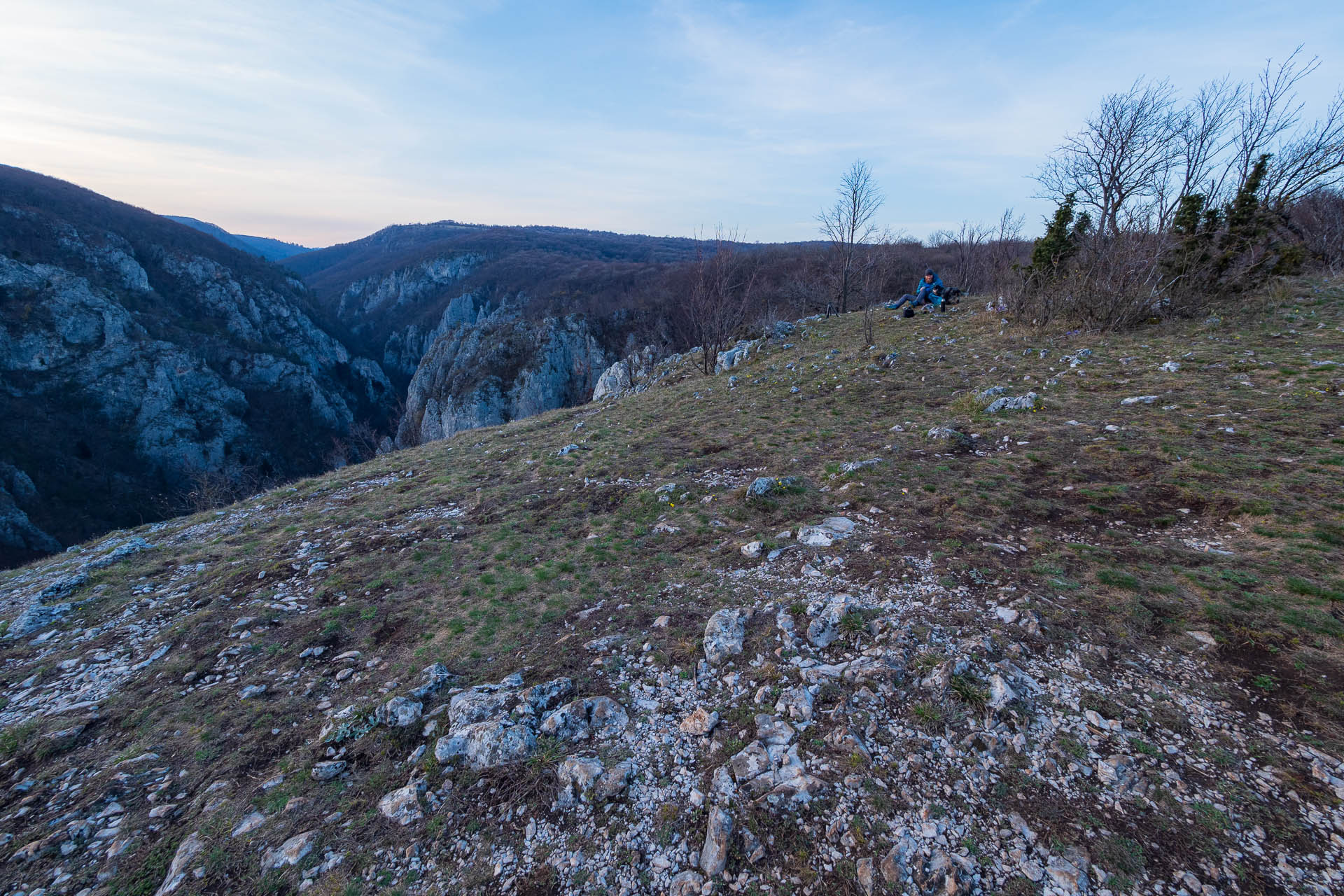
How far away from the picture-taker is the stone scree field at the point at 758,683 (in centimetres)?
361

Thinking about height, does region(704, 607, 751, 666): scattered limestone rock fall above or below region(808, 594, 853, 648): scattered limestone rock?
below

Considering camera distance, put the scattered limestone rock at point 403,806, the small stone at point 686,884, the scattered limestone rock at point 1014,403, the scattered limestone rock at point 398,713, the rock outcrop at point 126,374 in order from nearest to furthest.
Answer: the small stone at point 686,884, the scattered limestone rock at point 403,806, the scattered limestone rock at point 398,713, the scattered limestone rock at point 1014,403, the rock outcrop at point 126,374

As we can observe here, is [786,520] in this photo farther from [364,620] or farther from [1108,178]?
[1108,178]

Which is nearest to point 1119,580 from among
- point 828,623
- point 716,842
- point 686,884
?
point 828,623

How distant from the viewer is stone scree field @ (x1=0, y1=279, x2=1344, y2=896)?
3609mm

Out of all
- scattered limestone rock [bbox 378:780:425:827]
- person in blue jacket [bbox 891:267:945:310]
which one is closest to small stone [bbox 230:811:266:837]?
scattered limestone rock [bbox 378:780:425:827]

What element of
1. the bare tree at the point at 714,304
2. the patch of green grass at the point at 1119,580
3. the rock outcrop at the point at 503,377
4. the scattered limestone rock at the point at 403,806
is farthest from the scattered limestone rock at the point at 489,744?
the rock outcrop at the point at 503,377

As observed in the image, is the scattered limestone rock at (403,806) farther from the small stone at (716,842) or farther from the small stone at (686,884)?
the small stone at (716,842)

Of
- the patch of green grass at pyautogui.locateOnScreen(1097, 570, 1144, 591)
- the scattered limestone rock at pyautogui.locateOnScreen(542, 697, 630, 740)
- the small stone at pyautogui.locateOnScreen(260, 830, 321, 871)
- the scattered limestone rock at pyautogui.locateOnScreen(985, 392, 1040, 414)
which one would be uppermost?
the scattered limestone rock at pyautogui.locateOnScreen(985, 392, 1040, 414)

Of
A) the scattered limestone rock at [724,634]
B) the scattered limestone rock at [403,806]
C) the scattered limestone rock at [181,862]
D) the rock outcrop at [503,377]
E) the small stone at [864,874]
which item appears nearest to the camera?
the small stone at [864,874]

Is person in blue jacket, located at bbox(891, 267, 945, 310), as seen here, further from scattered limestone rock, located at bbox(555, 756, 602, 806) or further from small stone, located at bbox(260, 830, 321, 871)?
small stone, located at bbox(260, 830, 321, 871)

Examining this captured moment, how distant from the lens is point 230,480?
6919 cm

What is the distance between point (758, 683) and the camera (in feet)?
16.6

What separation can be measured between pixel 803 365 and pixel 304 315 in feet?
430
